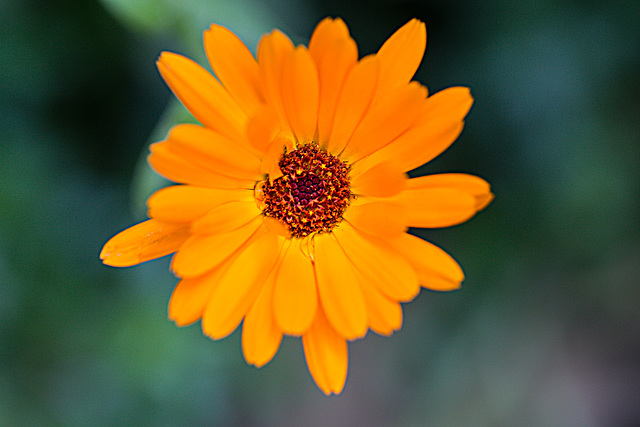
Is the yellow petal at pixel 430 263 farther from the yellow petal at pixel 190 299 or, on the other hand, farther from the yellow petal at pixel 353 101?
the yellow petal at pixel 190 299

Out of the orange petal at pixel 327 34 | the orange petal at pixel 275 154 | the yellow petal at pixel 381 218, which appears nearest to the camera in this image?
the orange petal at pixel 327 34

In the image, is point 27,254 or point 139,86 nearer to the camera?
point 27,254

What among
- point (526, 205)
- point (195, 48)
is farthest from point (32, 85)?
point (526, 205)

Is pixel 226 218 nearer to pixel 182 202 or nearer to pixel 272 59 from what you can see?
pixel 182 202

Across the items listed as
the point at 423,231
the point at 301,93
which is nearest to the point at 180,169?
the point at 301,93

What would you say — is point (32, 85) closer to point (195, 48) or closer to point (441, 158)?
point (195, 48)

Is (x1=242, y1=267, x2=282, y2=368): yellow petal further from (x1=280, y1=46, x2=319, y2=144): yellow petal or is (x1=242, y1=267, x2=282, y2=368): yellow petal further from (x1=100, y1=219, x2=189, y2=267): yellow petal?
(x1=280, y1=46, x2=319, y2=144): yellow petal

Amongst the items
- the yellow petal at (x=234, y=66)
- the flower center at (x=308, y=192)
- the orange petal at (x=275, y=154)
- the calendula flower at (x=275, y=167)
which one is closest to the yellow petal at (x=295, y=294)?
the calendula flower at (x=275, y=167)
